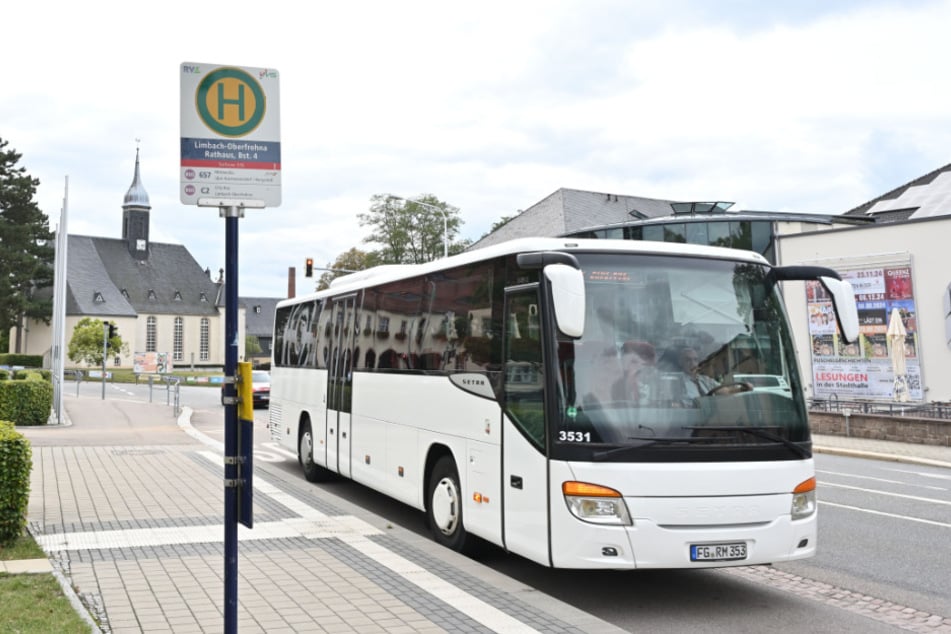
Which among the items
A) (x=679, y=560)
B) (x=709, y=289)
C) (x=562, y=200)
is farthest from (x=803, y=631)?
(x=562, y=200)

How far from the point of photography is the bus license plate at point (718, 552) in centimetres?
632

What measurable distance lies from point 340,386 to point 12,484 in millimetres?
5235

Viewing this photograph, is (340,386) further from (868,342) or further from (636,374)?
(868,342)

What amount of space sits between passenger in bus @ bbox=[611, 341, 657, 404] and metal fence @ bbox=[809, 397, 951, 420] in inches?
715

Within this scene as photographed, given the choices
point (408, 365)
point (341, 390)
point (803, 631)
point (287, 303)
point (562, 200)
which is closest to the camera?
point (803, 631)

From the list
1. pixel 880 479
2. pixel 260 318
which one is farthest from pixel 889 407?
pixel 260 318

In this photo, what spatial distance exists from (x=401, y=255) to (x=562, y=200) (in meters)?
30.5

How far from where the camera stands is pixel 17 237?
79.4 m

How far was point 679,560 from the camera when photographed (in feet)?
20.6

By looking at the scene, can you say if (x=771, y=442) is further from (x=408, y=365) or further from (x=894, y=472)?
(x=894, y=472)

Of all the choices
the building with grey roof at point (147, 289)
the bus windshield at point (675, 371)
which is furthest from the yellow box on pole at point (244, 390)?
the building with grey roof at point (147, 289)

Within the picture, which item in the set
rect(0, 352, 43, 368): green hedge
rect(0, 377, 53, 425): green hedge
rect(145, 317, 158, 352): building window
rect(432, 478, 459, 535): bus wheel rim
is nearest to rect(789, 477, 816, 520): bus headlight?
rect(432, 478, 459, 535): bus wheel rim

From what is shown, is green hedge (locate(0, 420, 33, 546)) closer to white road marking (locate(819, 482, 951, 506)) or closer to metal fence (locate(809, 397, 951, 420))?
white road marking (locate(819, 482, 951, 506))

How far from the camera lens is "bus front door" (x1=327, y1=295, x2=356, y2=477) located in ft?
39.4
